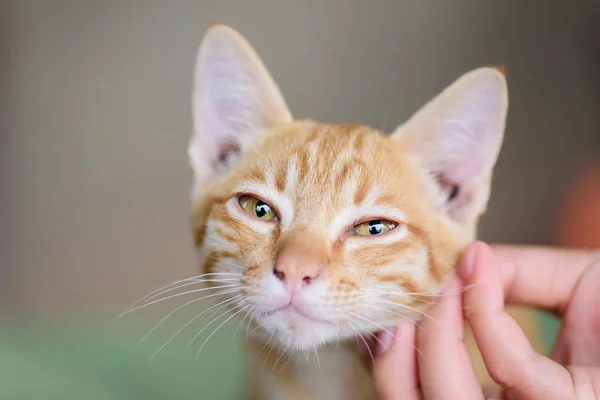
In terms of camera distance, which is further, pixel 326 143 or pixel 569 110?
pixel 569 110

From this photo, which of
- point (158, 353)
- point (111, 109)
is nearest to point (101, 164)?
point (111, 109)

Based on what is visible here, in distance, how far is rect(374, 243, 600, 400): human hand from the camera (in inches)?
24.6

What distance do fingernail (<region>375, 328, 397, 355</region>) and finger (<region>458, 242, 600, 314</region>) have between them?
21 centimetres

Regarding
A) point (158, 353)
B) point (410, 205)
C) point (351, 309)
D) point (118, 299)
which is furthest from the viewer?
point (118, 299)

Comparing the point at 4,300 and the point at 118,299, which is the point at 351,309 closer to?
the point at 118,299

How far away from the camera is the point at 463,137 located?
0.74 m

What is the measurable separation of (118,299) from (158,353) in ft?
0.62

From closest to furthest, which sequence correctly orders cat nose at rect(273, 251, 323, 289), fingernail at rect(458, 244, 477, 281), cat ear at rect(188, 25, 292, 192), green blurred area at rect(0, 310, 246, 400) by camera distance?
1. cat nose at rect(273, 251, 323, 289)
2. fingernail at rect(458, 244, 477, 281)
3. cat ear at rect(188, 25, 292, 192)
4. green blurred area at rect(0, 310, 246, 400)

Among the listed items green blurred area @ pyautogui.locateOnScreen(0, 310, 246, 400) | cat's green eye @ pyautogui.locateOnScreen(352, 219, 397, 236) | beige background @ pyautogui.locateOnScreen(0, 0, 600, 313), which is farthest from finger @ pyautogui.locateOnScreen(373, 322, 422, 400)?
beige background @ pyautogui.locateOnScreen(0, 0, 600, 313)

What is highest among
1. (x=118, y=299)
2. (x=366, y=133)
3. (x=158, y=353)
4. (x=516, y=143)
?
(x=366, y=133)

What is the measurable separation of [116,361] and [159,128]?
1.71 feet

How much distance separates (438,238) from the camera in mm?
713

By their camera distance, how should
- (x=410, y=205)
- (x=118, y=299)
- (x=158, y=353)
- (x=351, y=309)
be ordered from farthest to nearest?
(x=118, y=299), (x=158, y=353), (x=410, y=205), (x=351, y=309)

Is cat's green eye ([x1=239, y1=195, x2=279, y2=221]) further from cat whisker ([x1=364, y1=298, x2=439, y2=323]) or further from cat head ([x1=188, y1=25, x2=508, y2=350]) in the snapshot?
cat whisker ([x1=364, y1=298, x2=439, y2=323])
